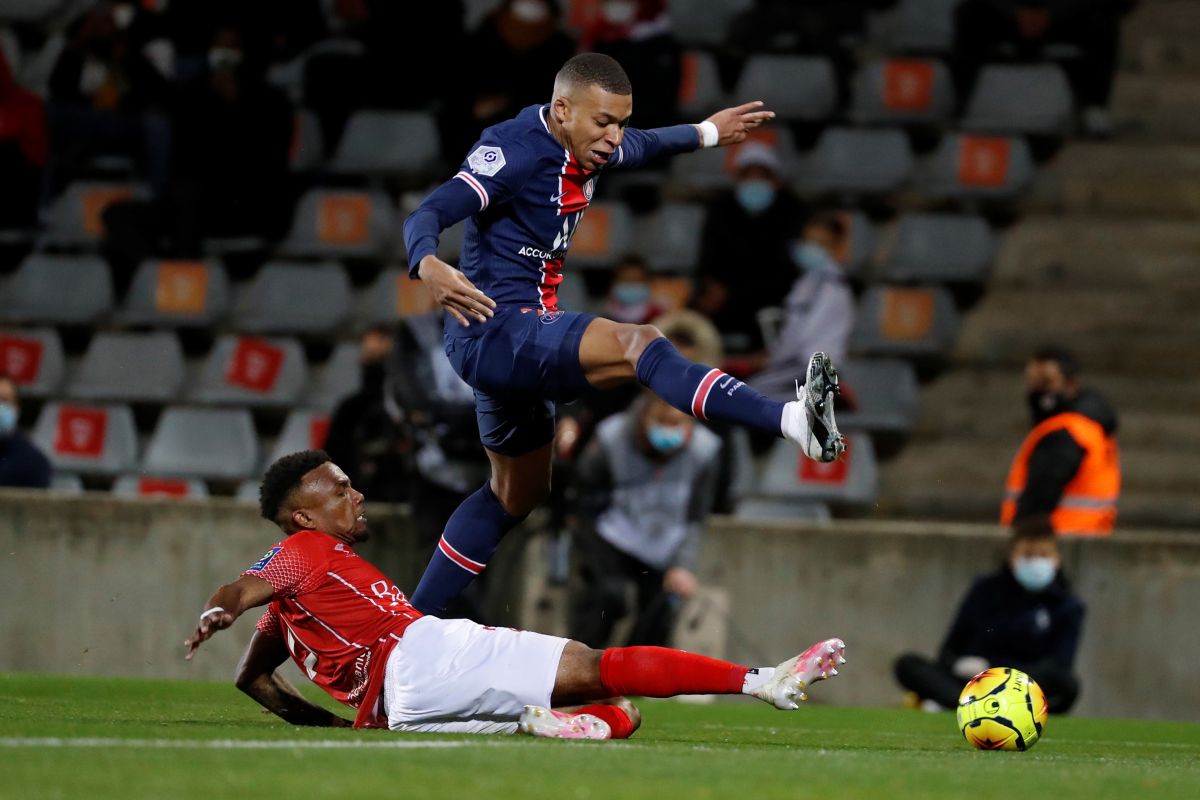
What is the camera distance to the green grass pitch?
4.63 meters

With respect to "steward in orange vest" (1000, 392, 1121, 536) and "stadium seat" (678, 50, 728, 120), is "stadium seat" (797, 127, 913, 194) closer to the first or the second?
"stadium seat" (678, 50, 728, 120)

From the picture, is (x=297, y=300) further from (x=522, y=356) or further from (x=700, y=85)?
(x=522, y=356)

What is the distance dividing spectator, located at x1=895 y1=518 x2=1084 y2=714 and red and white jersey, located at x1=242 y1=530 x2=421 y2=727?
4.35 metres

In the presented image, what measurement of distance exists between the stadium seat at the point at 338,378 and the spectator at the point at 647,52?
2.46 meters

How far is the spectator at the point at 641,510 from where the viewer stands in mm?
10148

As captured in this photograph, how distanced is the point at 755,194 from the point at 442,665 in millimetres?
7093

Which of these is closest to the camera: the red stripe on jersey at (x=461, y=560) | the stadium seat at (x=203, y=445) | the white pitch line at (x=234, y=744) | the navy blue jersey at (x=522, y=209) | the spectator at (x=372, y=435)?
the white pitch line at (x=234, y=744)

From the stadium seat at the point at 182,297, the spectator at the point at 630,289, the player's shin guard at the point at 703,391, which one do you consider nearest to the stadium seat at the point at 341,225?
the stadium seat at the point at 182,297

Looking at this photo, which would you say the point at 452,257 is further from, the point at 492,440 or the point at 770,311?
the point at 492,440

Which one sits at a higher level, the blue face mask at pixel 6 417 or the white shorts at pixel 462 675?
the blue face mask at pixel 6 417

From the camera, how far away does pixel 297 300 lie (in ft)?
45.1

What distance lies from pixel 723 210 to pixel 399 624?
264 inches

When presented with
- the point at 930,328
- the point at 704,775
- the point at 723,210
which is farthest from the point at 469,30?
the point at 704,775

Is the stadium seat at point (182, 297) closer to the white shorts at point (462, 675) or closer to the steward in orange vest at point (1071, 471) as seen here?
the steward in orange vest at point (1071, 471)
